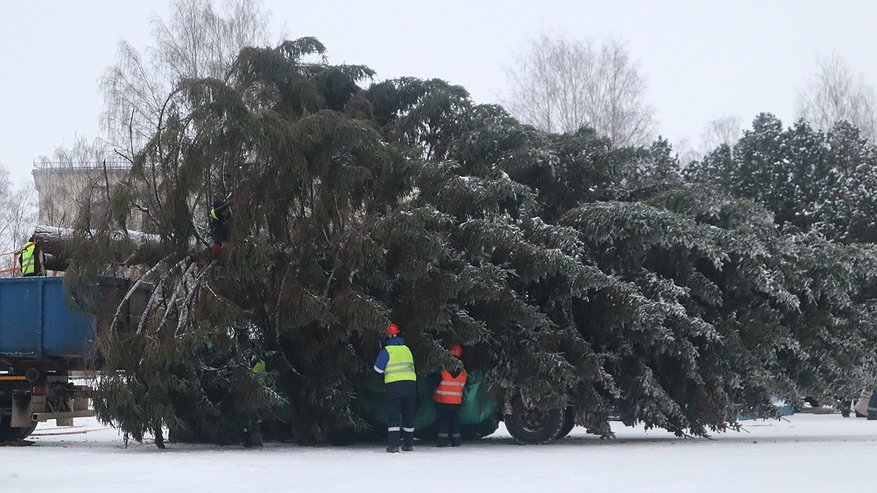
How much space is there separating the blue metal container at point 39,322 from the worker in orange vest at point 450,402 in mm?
5384

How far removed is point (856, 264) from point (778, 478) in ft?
27.9

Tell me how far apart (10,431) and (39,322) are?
2258 mm

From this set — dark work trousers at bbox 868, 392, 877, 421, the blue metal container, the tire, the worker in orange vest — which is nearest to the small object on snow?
the blue metal container

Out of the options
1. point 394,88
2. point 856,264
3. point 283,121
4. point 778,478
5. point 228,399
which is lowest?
point 778,478

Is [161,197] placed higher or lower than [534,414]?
higher

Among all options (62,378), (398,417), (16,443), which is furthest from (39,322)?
(398,417)

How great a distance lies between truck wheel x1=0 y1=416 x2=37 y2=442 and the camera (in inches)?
758

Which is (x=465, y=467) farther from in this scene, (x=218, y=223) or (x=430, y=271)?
(x=218, y=223)

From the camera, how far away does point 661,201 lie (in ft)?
65.2

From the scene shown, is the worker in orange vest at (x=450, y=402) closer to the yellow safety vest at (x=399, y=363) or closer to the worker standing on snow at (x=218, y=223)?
the yellow safety vest at (x=399, y=363)

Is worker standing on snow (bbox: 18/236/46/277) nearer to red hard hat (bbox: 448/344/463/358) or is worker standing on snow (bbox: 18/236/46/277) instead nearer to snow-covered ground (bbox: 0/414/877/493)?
A: snow-covered ground (bbox: 0/414/877/493)

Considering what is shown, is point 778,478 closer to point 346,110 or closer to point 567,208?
point 567,208

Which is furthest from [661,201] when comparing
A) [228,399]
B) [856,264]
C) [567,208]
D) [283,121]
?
[228,399]

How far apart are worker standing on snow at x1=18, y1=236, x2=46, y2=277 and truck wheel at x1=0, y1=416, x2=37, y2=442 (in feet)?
7.66
